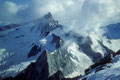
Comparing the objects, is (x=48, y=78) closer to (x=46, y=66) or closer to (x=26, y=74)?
(x=46, y=66)

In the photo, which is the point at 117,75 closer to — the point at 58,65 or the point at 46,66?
the point at 46,66

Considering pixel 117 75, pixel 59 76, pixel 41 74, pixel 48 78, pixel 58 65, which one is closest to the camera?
pixel 117 75

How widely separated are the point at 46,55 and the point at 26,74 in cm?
3539

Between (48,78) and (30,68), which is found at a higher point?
(30,68)

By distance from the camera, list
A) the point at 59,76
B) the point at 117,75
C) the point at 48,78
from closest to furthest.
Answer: the point at 117,75, the point at 59,76, the point at 48,78

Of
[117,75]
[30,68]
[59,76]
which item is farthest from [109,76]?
[30,68]

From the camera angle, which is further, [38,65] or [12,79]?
[12,79]

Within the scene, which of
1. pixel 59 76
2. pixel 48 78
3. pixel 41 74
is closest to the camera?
pixel 59 76

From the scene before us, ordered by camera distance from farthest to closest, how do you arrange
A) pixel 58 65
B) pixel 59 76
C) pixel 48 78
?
pixel 58 65 < pixel 48 78 < pixel 59 76

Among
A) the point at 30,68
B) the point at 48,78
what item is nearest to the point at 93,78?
the point at 48,78

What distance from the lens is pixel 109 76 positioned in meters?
33.1

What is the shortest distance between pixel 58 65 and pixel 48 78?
48.5m

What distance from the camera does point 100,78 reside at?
3456 cm

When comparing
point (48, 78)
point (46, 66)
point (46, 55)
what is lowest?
point (48, 78)
